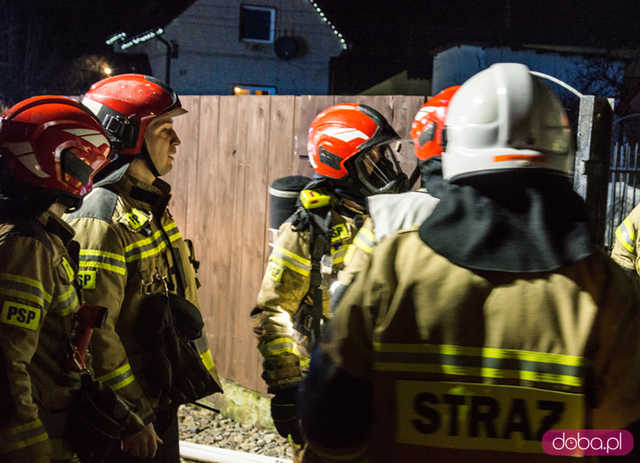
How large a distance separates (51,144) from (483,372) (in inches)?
78.0

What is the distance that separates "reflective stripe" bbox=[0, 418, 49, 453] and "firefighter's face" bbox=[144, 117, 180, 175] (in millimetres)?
1610

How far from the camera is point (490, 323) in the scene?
1.52 m

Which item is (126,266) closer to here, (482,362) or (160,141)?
(160,141)

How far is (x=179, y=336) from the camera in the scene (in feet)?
10.4

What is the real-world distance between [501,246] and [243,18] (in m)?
28.9

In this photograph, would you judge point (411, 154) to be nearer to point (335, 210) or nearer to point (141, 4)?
point (335, 210)

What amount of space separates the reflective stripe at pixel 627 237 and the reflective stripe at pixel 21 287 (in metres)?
4.10

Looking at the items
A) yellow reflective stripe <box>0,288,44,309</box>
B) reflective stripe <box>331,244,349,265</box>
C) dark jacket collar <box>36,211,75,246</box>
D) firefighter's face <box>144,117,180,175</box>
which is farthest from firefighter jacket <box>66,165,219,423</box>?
reflective stripe <box>331,244,349,265</box>

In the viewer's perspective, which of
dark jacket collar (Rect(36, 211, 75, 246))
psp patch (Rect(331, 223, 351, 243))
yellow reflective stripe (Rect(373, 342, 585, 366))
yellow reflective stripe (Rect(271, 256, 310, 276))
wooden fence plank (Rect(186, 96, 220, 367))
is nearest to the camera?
yellow reflective stripe (Rect(373, 342, 585, 366))

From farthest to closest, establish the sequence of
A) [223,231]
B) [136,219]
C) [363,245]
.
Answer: [223,231] → [136,219] → [363,245]

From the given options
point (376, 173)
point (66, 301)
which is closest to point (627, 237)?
point (376, 173)

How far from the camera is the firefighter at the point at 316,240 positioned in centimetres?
322

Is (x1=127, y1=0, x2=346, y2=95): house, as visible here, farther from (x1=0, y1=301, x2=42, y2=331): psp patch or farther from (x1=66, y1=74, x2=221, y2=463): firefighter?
(x1=0, y1=301, x2=42, y2=331): psp patch

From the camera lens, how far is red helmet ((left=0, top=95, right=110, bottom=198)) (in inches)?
100
